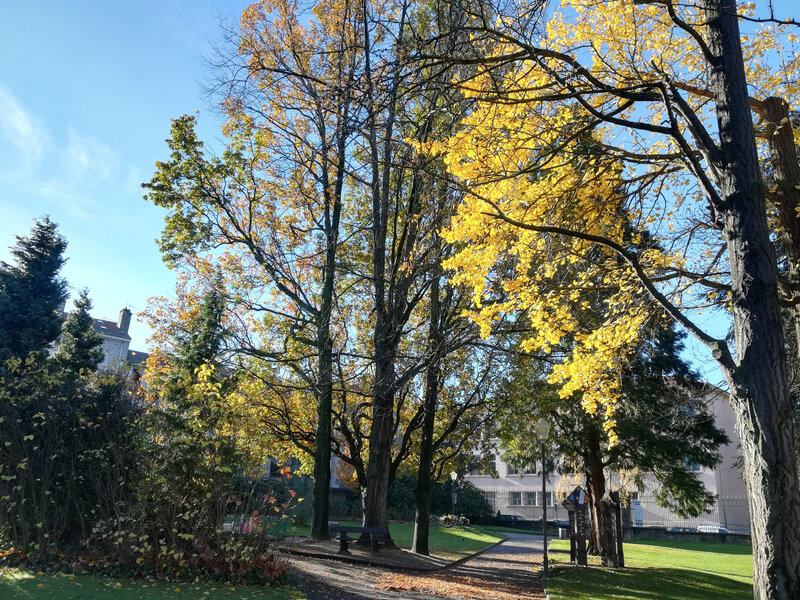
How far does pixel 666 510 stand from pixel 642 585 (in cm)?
3232

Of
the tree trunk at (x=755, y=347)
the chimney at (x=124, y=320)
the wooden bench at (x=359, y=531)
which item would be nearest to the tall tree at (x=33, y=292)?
the wooden bench at (x=359, y=531)

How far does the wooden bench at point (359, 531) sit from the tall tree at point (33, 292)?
16.0 m

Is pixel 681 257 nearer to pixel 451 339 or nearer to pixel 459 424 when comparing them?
pixel 451 339

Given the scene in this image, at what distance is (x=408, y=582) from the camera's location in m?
11.5

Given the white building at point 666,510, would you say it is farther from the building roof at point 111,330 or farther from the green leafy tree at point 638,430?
the building roof at point 111,330

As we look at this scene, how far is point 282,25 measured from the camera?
15.5m

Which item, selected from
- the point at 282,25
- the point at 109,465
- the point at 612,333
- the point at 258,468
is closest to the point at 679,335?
the point at 612,333

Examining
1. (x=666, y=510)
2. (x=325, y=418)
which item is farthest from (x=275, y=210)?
(x=666, y=510)

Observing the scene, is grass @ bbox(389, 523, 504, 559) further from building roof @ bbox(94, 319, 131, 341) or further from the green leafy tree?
building roof @ bbox(94, 319, 131, 341)

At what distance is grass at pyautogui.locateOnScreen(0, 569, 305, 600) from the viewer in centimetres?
754

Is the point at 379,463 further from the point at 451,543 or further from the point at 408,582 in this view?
the point at 451,543

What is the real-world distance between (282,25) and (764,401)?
583 inches

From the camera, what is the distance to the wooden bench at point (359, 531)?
14.6 m

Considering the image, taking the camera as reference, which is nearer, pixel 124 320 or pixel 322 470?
pixel 322 470
